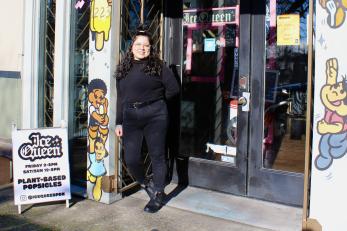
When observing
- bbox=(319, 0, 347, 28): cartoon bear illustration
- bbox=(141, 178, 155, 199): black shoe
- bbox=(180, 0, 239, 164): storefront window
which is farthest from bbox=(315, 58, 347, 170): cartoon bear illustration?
bbox=(141, 178, 155, 199): black shoe

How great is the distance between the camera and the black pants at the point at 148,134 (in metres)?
4.46

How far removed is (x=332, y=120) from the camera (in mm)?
3533

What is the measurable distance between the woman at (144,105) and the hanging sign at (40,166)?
2.17 feet

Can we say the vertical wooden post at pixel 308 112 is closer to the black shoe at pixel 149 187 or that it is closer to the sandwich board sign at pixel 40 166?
the black shoe at pixel 149 187

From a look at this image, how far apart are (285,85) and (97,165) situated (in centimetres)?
208

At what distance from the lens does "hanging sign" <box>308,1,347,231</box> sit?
3.49 metres

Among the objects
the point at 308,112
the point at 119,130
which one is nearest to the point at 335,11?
the point at 308,112

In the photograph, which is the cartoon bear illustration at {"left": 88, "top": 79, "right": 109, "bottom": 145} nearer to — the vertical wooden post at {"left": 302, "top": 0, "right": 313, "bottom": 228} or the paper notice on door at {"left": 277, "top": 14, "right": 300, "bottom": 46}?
the paper notice on door at {"left": 277, "top": 14, "right": 300, "bottom": 46}

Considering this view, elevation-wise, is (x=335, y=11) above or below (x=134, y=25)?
below

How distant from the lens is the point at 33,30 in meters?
5.54

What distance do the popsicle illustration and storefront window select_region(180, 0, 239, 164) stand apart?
0.99 m

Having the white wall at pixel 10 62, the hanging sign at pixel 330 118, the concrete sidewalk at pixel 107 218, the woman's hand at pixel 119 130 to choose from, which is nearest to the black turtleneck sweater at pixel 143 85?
the woman's hand at pixel 119 130

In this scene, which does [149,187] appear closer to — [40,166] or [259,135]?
[40,166]

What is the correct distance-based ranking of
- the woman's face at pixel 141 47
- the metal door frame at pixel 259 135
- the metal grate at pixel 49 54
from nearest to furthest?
1. the woman's face at pixel 141 47
2. the metal door frame at pixel 259 135
3. the metal grate at pixel 49 54
